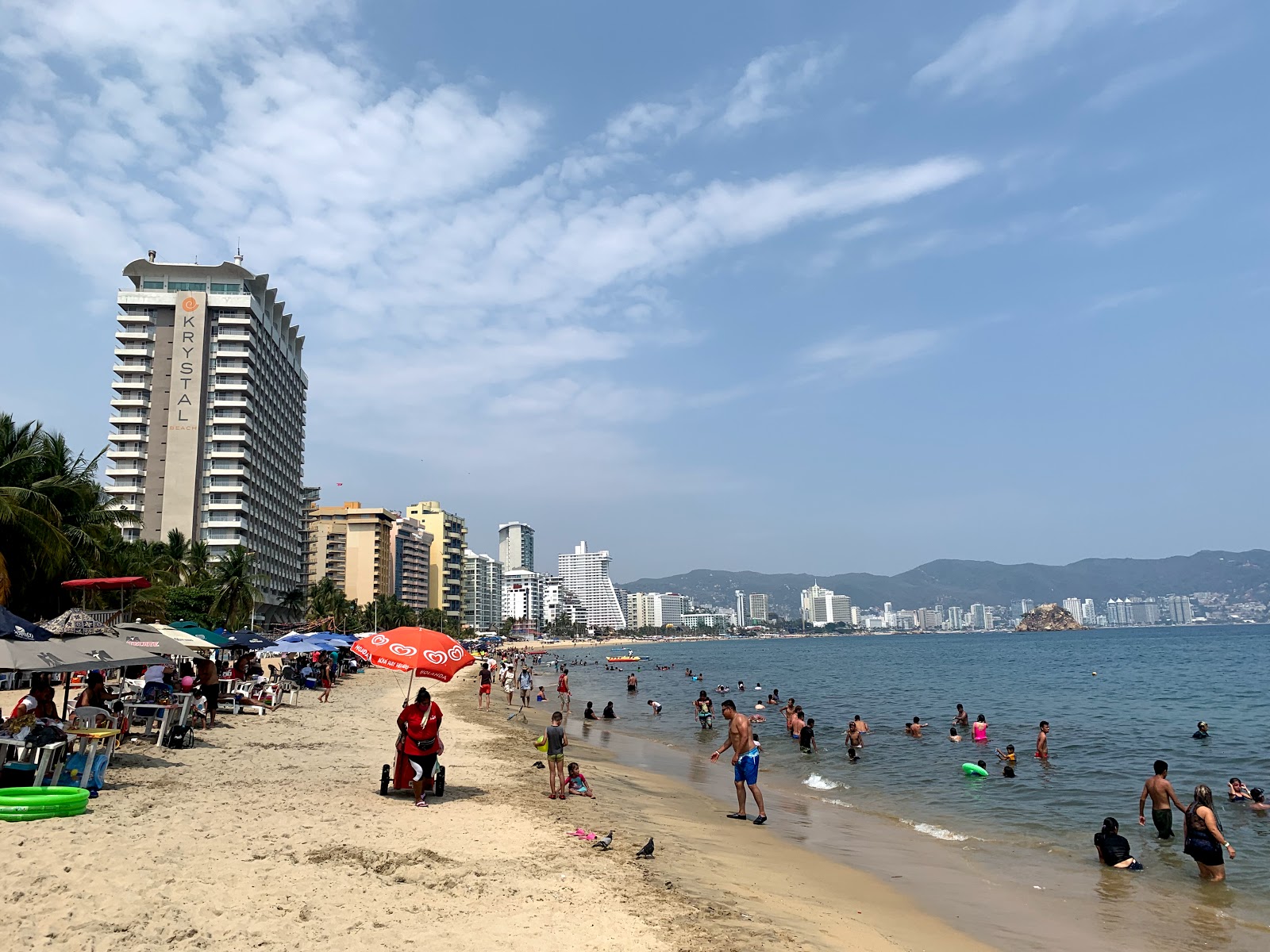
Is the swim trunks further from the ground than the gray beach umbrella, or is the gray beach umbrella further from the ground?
the gray beach umbrella

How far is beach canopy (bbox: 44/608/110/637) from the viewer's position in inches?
555

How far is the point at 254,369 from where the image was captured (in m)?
79.7

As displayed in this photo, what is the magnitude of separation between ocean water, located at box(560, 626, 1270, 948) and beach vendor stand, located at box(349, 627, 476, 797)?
6.57 m

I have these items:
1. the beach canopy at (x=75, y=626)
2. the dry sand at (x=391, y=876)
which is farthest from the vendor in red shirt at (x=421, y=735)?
the beach canopy at (x=75, y=626)

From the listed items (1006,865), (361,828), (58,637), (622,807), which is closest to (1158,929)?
(1006,865)

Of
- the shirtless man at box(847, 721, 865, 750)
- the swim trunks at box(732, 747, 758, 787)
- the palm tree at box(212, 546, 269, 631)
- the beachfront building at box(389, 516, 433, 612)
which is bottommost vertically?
the shirtless man at box(847, 721, 865, 750)

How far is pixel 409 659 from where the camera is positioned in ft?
36.8

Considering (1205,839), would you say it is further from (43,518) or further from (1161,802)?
(43,518)

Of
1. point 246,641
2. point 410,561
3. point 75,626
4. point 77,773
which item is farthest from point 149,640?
point 410,561

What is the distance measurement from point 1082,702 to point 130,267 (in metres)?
86.0

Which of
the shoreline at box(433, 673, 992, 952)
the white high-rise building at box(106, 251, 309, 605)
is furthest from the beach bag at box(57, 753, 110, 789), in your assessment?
the white high-rise building at box(106, 251, 309, 605)

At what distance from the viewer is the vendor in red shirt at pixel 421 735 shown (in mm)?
10891

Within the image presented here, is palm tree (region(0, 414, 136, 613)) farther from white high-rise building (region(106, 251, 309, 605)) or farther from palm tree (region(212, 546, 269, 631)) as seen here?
white high-rise building (region(106, 251, 309, 605))

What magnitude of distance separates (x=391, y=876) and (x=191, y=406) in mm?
78831
